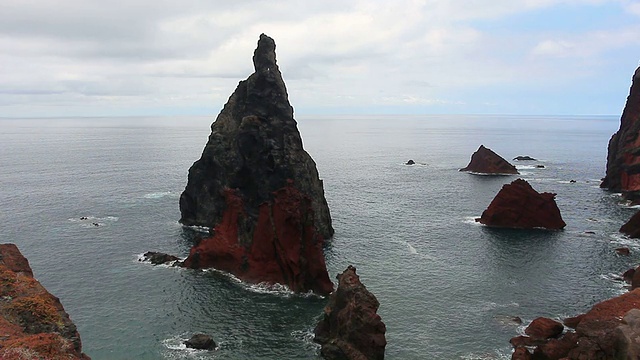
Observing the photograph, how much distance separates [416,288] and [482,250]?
23.6 meters

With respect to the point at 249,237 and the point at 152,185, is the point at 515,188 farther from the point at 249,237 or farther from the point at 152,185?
the point at 152,185

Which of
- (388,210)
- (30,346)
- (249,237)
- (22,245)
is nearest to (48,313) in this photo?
(30,346)

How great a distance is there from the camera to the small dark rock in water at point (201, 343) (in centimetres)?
5219

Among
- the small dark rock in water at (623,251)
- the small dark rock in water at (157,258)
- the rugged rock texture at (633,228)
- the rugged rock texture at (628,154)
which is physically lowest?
the small dark rock in water at (157,258)

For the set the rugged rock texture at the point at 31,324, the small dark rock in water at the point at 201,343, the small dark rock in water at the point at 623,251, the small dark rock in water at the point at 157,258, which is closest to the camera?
the rugged rock texture at the point at 31,324

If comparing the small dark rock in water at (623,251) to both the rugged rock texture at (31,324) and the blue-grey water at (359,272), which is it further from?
the rugged rock texture at (31,324)

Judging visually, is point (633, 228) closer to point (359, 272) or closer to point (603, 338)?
point (359, 272)

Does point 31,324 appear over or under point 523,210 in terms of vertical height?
over

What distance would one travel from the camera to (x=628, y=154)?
131375 millimetres

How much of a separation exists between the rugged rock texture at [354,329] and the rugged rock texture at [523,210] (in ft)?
197

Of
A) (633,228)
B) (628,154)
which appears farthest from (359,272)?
(628,154)

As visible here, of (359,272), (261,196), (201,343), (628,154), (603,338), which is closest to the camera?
(603,338)

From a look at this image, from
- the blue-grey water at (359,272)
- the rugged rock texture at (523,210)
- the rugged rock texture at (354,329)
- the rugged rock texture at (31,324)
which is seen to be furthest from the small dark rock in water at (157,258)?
the rugged rock texture at (523,210)

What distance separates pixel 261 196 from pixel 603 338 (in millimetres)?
54821
